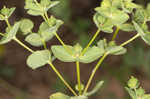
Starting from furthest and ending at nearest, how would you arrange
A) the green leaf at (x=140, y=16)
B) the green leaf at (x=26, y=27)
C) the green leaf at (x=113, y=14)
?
the green leaf at (x=26, y=27), the green leaf at (x=140, y=16), the green leaf at (x=113, y=14)

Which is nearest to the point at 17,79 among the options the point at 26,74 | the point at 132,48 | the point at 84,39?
the point at 26,74

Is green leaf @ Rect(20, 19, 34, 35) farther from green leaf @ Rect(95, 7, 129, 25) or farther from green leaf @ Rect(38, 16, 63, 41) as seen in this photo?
green leaf @ Rect(95, 7, 129, 25)

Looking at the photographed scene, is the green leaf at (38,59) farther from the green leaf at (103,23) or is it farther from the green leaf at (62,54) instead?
the green leaf at (103,23)

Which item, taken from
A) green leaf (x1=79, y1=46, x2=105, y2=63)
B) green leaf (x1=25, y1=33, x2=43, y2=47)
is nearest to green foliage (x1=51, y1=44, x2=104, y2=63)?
green leaf (x1=79, y1=46, x2=105, y2=63)

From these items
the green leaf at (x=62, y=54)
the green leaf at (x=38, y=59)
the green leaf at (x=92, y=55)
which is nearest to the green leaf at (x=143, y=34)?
the green leaf at (x=92, y=55)

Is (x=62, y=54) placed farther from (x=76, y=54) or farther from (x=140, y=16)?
(x=140, y=16)

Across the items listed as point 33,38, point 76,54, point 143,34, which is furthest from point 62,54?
point 143,34
